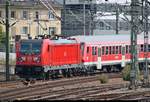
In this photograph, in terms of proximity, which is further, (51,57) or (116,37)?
(116,37)

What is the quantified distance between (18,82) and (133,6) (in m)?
8.43

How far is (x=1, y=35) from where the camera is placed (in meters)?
59.5

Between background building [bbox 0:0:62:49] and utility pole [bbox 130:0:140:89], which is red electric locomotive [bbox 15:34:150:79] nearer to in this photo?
utility pole [bbox 130:0:140:89]

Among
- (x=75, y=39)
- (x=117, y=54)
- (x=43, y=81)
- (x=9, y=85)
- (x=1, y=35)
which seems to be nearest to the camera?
(x=9, y=85)

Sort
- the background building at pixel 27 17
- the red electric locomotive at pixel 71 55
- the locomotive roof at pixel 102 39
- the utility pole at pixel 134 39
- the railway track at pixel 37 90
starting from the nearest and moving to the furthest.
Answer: the railway track at pixel 37 90 < the utility pole at pixel 134 39 < the red electric locomotive at pixel 71 55 < the locomotive roof at pixel 102 39 < the background building at pixel 27 17

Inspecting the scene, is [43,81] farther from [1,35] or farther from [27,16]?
[27,16]

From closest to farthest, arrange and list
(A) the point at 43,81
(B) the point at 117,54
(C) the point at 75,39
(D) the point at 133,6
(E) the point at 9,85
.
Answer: (D) the point at 133,6
(E) the point at 9,85
(A) the point at 43,81
(C) the point at 75,39
(B) the point at 117,54

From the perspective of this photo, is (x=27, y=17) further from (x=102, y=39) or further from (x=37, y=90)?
(x=37, y=90)

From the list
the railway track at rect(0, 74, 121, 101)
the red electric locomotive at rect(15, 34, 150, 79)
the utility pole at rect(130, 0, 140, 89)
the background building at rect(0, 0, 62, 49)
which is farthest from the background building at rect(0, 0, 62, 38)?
the utility pole at rect(130, 0, 140, 89)

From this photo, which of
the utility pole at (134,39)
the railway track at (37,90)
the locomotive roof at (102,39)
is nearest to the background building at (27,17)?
the locomotive roof at (102,39)

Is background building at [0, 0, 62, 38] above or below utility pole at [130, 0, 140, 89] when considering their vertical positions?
above

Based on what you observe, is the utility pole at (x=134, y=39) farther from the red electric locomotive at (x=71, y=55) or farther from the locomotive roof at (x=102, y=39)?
the locomotive roof at (x=102, y=39)

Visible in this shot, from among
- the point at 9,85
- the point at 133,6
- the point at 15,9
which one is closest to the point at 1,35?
the point at 15,9

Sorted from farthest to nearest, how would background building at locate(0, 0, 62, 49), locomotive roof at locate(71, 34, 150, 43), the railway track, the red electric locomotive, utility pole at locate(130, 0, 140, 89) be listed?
background building at locate(0, 0, 62, 49) → locomotive roof at locate(71, 34, 150, 43) → the red electric locomotive → utility pole at locate(130, 0, 140, 89) → the railway track
